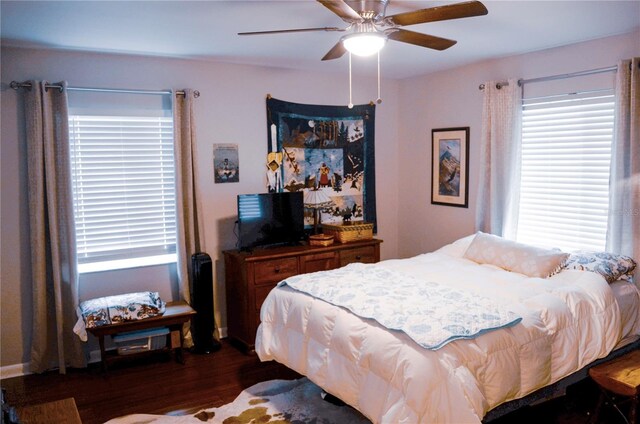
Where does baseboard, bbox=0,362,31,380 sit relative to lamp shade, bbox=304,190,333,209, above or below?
below

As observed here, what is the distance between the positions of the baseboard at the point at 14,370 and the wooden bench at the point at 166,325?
1.95 ft

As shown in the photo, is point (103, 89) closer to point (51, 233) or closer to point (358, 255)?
point (51, 233)

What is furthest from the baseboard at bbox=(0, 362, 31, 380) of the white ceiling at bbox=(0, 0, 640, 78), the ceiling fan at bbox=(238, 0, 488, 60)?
the ceiling fan at bbox=(238, 0, 488, 60)

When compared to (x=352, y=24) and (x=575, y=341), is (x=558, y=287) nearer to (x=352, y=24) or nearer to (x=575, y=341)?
(x=575, y=341)

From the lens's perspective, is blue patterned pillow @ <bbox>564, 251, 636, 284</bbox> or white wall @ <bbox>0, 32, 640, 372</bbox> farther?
white wall @ <bbox>0, 32, 640, 372</bbox>

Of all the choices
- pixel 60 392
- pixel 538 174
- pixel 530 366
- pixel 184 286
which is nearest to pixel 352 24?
pixel 530 366

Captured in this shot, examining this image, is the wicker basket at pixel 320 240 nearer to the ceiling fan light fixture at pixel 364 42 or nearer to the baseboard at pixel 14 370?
the ceiling fan light fixture at pixel 364 42

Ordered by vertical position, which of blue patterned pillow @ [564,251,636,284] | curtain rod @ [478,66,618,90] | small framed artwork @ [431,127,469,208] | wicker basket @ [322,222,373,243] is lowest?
blue patterned pillow @ [564,251,636,284]

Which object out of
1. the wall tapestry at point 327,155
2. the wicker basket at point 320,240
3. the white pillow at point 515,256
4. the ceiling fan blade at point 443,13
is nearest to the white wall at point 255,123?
the wall tapestry at point 327,155

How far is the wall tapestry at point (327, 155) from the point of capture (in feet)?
16.0

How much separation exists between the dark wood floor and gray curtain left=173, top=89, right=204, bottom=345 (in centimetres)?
49

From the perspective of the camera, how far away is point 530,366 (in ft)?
8.81

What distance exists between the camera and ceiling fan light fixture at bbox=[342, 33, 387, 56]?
2.55 meters

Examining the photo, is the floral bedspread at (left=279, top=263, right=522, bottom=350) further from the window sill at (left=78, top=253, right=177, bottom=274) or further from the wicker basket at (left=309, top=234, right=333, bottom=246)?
the window sill at (left=78, top=253, right=177, bottom=274)
